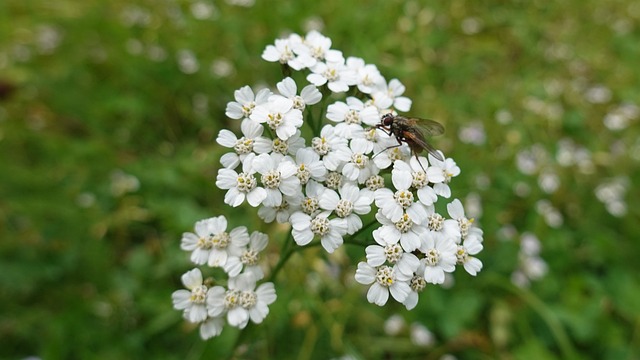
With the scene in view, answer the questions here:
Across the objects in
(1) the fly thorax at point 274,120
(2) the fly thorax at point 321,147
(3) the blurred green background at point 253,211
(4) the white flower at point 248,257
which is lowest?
(3) the blurred green background at point 253,211

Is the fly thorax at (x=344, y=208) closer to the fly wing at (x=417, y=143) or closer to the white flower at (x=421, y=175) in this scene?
the white flower at (x=421, y=175)

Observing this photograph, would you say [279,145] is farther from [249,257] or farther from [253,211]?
[253,211]

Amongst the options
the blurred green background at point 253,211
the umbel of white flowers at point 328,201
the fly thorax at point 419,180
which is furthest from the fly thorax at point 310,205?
the blurred green background at point 253,211

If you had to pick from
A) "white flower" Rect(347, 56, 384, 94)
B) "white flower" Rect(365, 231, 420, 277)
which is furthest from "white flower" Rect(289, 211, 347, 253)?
"white flower" Rect(347, 56, 384, 94)

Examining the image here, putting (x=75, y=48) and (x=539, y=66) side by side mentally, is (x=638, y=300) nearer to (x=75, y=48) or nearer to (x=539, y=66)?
(x=539, y=66)

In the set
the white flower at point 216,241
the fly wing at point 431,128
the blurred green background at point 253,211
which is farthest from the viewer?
the blurred green background at point 253,211

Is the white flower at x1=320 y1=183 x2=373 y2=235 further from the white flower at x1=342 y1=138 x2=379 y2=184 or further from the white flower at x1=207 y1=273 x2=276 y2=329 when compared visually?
the white flower at x1=207 y1=273 x2=276 y2=329
